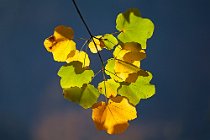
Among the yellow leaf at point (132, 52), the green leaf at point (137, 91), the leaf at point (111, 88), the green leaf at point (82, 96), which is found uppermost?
the yellow leaf at point (132, 52)

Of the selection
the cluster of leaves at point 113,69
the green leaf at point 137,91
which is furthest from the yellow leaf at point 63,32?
the green leaf at point 137,91

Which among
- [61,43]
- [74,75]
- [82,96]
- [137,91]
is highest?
[61,43]

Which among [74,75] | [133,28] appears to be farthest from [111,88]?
[133,28]

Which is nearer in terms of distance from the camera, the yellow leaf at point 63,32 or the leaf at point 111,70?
the yellow leaf at point 63,32

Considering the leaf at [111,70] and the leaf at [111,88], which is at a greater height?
the leaf at [111,70]

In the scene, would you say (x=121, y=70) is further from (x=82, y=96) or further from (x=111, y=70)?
(x=82, y=96)

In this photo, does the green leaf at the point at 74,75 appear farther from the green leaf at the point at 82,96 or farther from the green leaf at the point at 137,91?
the green leaf at the point at 137,91
